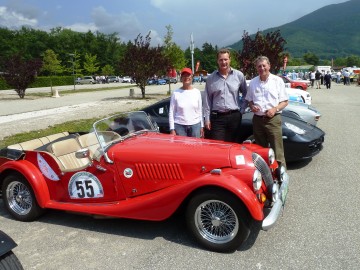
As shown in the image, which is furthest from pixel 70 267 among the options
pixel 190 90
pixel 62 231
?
pixel 190 90

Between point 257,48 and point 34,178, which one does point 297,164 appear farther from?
point 257,48

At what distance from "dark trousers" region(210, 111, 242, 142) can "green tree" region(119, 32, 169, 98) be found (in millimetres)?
17826

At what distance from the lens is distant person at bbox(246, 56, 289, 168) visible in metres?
5.06

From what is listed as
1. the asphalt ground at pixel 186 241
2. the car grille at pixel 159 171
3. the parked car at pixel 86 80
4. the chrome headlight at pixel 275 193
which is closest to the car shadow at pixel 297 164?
the asphalt ground at pixel 186 241

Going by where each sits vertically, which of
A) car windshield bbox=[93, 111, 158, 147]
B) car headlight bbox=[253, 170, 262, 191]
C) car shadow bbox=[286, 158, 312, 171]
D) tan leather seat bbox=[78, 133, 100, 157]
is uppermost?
car windshield bbox=[93, 111, 158, 147]

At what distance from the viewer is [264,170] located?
393 centimetres

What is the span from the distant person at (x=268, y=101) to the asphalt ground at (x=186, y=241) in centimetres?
86

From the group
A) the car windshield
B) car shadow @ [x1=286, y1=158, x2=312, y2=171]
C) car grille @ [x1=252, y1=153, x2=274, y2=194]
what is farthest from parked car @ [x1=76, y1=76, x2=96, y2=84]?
car grille @ [x1=252, y1=153, x2=274, y2=194]

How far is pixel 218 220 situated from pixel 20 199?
2760 millimetres

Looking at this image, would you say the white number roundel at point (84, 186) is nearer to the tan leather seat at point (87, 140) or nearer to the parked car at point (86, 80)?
the tan leather seat at point (87, 140)

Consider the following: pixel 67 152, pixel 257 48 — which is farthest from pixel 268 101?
pixel 257 48

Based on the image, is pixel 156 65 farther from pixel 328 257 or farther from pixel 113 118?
pixel 328 257

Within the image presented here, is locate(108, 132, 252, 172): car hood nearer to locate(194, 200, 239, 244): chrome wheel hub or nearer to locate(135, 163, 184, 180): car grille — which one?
locate(135, 163, 184, 180): car grille

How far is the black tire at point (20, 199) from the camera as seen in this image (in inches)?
178
